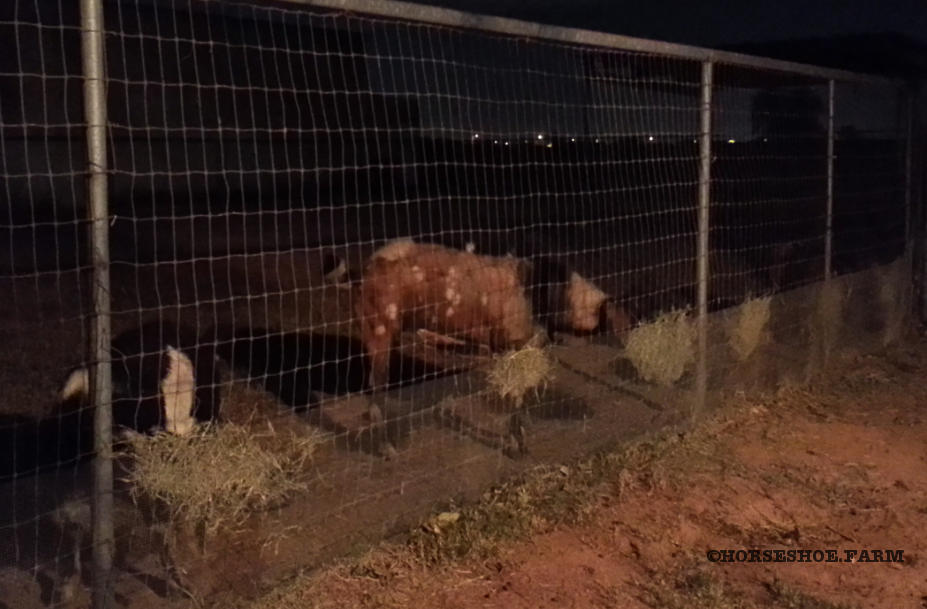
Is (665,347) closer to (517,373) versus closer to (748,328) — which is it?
(748,328)

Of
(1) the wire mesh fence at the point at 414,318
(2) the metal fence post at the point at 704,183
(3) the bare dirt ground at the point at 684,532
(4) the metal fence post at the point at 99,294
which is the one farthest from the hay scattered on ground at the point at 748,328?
(4) the metal fence post at the point at 99,294

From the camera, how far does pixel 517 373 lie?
5.99 m

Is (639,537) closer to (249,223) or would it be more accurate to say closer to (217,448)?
(217,448)

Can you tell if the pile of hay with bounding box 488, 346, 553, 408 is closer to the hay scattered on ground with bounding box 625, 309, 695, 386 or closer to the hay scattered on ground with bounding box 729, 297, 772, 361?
the hay scattered on ground with bounding box 625, 309, 695, 386

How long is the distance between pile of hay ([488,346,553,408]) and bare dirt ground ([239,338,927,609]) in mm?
578

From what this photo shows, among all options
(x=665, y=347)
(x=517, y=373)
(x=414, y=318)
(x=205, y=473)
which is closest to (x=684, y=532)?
(x=517, y=373)

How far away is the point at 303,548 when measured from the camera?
448cm

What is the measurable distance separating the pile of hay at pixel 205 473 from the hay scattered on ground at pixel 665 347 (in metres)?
3.28

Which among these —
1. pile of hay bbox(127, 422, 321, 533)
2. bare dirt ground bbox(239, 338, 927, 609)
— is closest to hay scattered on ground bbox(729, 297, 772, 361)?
bare dirt ground bbox(239, 338, 927, 609)

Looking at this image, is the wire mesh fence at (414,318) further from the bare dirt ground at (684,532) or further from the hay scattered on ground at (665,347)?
the bare dirt ground at (684,532)

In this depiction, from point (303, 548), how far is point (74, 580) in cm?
93

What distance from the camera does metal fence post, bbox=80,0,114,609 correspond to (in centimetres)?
345

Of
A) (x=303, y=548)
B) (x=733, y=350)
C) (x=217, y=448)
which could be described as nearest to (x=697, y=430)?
(x=733, y=350)

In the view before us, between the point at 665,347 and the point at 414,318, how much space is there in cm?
166
